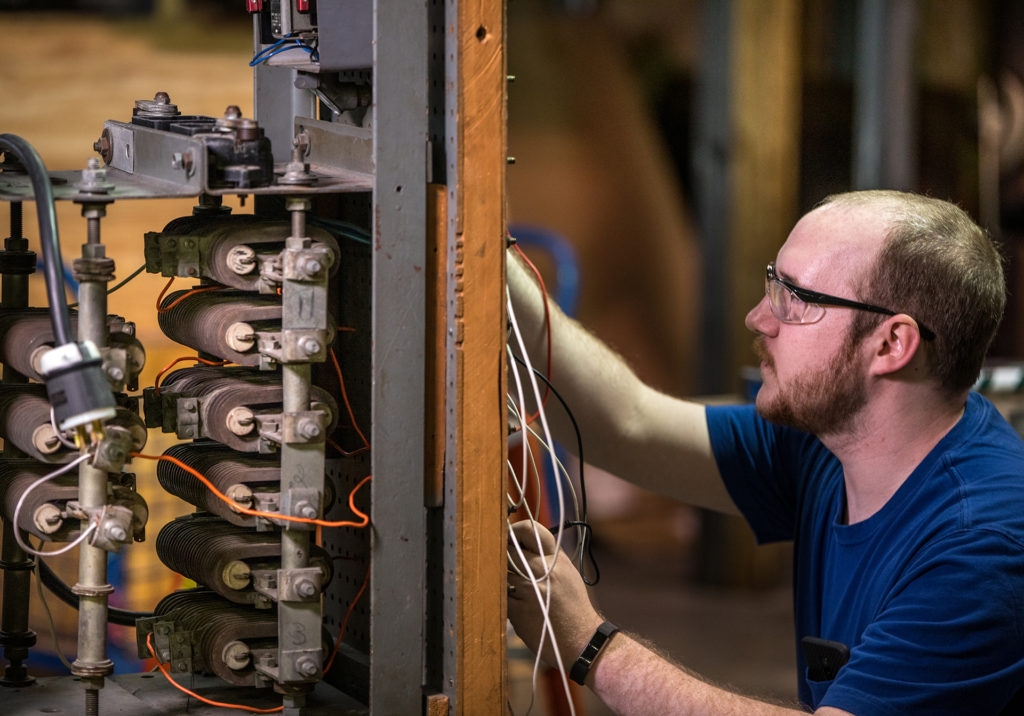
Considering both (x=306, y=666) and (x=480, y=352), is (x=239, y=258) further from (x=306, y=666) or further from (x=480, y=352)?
(x=306, y=666)

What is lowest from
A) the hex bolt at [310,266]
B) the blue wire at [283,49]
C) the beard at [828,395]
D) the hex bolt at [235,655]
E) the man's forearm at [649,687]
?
the man's forearm at [649,687]

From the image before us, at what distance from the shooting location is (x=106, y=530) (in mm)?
1537

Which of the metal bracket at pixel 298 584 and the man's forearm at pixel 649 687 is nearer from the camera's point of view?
the metal bracket at pixel 298 584

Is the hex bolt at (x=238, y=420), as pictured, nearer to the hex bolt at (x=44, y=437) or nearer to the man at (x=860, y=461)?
the hex bolt at (x=44, y=437)

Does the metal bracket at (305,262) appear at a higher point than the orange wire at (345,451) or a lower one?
higher

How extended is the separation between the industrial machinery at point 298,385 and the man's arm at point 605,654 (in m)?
0.17

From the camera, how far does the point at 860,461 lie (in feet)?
6.86

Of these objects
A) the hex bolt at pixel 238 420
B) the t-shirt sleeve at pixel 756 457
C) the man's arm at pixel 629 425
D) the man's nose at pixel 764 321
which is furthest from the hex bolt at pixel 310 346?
the t-shirt sleeve at pixel 756 457

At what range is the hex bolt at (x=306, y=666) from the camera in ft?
5.46

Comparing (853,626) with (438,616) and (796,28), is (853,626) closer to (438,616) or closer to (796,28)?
(438,616)

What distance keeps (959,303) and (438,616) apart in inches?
37.4

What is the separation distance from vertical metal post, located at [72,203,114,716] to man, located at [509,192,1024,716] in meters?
0.56

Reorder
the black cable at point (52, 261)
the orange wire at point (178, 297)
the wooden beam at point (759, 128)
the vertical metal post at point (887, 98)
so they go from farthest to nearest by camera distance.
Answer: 1. the vertical metal post at point (887, 98)
2. the wooden beam at point (759, 128)
3. the orange wire at point (178, 297)
4. the black cable at point (52, 261)

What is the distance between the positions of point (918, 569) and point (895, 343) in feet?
1.22
